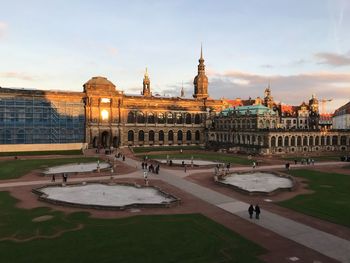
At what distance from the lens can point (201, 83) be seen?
125m

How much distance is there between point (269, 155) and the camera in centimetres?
8688

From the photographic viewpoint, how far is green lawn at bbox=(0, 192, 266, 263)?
835 inches

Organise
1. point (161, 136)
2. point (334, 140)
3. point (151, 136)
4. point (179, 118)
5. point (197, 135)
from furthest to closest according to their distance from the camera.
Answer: point (197, 135) → point (179, 118) → point (161, 136) → point (151, 136) → point (334, 140)

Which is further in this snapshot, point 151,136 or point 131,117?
point 151,136

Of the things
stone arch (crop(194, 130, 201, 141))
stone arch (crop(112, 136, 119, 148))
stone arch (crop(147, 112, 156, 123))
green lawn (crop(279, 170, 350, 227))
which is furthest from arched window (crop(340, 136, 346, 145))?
stone arch (crop(112, 136, 119, 148))

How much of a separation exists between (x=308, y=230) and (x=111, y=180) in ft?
97.1

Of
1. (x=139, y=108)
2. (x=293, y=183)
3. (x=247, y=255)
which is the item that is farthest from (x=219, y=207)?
(x=139, y=108)

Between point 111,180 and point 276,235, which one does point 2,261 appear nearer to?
point 276,235

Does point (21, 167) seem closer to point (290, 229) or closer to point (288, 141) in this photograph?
point (290, 229)

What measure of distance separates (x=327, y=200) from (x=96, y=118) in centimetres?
7309

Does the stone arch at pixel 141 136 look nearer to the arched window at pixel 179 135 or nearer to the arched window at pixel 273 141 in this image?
the arched window at pixel 179 135

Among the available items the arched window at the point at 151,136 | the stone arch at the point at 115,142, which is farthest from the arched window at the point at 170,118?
the stone arch at the point at 115,142

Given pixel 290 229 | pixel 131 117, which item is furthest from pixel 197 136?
pixel 290 229

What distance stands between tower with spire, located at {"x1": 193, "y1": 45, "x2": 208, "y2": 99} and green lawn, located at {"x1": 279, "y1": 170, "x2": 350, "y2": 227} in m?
76.4
